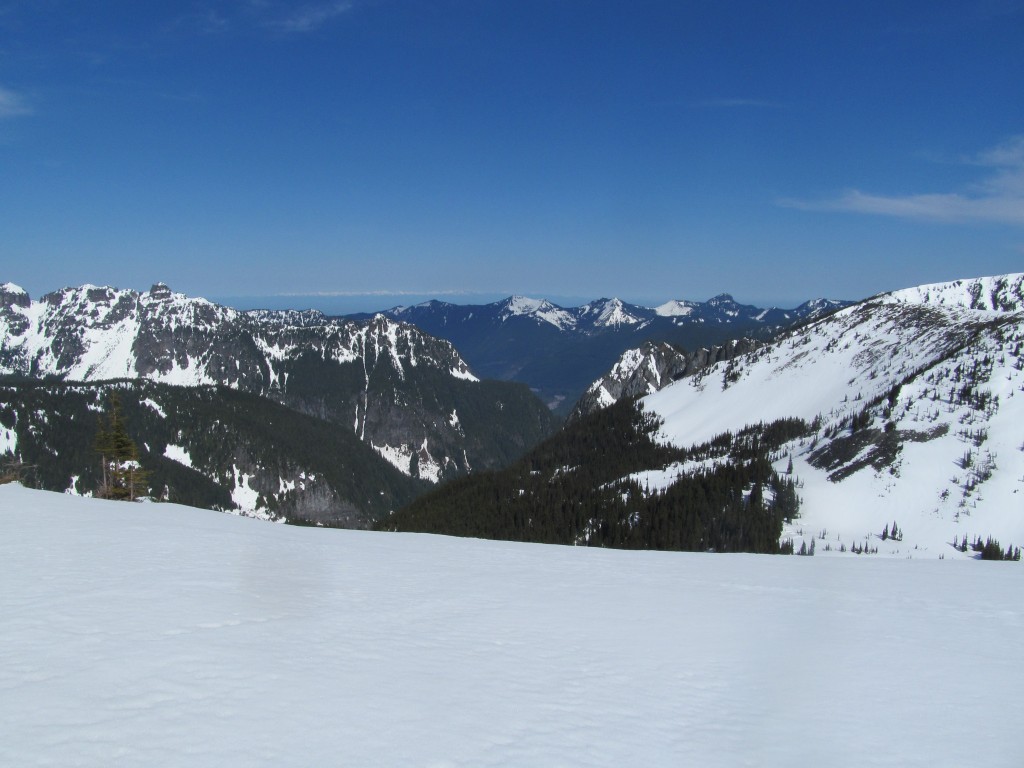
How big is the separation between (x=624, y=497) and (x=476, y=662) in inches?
3724

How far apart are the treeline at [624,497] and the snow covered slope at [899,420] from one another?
5210mm

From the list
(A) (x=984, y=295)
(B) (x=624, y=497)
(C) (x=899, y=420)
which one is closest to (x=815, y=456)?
(C) (x=899, y=420)

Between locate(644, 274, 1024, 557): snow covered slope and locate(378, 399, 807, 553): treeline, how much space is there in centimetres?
521

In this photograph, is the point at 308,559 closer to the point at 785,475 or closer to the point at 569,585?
the point at 569,585

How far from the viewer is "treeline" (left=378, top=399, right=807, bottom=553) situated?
3041 inches

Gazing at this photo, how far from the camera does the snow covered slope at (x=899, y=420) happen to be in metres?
67.5

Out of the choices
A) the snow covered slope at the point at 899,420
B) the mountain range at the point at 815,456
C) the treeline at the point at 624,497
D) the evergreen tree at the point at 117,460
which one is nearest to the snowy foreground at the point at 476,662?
the evergreen tree at the point at 117,460

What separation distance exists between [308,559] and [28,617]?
7661mm

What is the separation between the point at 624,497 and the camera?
334ft

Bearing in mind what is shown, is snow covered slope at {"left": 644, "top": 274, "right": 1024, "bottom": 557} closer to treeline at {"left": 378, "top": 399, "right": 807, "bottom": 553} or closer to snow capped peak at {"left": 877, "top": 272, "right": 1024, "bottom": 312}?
treeline at {"left": 378, "top": 399, "right": 807, "bottom": 553}

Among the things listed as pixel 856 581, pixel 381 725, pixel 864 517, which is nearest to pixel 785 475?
pixel 864 517

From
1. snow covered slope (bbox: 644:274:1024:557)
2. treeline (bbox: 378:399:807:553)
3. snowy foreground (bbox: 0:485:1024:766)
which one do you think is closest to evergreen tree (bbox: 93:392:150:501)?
snowy foreground (bbox: 0:485:1024:766)

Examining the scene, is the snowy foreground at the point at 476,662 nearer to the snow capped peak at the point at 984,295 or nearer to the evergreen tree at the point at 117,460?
the evergreen tree at the point at 117,460

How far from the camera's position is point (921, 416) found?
8312 centimetres
